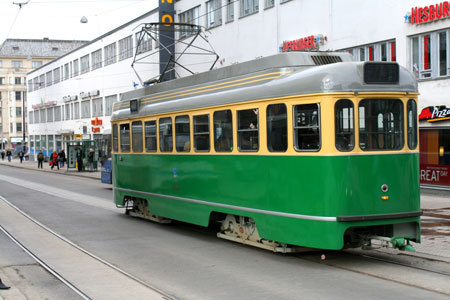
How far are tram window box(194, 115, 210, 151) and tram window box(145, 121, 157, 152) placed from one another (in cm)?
198

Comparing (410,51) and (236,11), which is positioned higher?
(236,11)

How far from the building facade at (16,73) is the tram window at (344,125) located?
102 m

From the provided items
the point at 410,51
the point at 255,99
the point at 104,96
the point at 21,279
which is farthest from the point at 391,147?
the point at 104,96

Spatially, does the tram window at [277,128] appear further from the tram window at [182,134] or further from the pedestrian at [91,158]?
the pedestrian at [91,158]

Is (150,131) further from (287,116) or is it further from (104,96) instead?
(104,96)

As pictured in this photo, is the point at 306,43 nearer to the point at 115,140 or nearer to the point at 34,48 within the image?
the point at 115,140

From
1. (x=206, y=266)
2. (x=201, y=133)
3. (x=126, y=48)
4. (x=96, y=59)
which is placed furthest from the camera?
(x=96, y=59)

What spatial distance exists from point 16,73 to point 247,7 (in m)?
84.3

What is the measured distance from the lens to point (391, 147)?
836 centimetres

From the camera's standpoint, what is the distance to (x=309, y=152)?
828cm

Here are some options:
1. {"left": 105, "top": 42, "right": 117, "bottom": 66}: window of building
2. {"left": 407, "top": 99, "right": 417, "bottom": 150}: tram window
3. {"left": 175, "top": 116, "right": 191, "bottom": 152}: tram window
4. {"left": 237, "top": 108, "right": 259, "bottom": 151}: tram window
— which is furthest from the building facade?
{"left": 407, "top": 99, "right": 417, "bottom": 150}: tram window

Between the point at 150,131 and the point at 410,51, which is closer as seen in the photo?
the point at 150,131

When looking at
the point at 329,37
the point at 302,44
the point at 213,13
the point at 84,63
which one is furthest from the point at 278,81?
the point at 84,63

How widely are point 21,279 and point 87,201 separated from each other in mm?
11368
